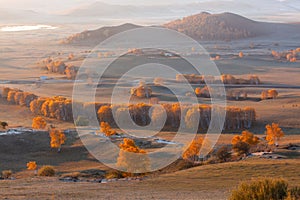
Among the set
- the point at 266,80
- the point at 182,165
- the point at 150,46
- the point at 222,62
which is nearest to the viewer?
the point at 182,165

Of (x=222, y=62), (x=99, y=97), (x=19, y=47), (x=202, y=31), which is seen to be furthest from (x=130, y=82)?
(x=202, y=31)

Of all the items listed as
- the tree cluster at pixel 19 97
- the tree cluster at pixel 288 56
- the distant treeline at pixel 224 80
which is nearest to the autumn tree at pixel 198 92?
the distant treeline at pixel 224 80

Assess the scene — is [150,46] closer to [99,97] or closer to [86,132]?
[99,97]

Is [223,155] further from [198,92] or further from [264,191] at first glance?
[198,92]

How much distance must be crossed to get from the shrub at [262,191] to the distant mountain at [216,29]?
444 feet

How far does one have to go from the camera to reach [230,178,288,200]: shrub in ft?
32.1

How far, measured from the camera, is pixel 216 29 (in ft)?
502

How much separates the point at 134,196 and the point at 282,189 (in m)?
5.38

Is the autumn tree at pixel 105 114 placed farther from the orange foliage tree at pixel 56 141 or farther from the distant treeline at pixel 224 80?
the distant treeline at pixel 224 80

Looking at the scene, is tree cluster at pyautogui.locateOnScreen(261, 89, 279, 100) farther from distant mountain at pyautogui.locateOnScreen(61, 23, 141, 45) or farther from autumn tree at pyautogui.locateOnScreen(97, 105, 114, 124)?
distant mountain at pyautogui.locateOnScreen(61, 23, 141, 45)

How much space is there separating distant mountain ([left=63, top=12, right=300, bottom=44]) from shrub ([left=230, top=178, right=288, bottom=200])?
135 meters

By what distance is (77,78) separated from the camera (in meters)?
73.7

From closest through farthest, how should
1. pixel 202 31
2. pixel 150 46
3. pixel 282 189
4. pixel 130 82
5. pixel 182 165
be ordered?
pixel 282 189
pixel 182 165
pixel 130 82
pixel 150 46
pixel 202 31

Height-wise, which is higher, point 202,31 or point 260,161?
point 202,31
